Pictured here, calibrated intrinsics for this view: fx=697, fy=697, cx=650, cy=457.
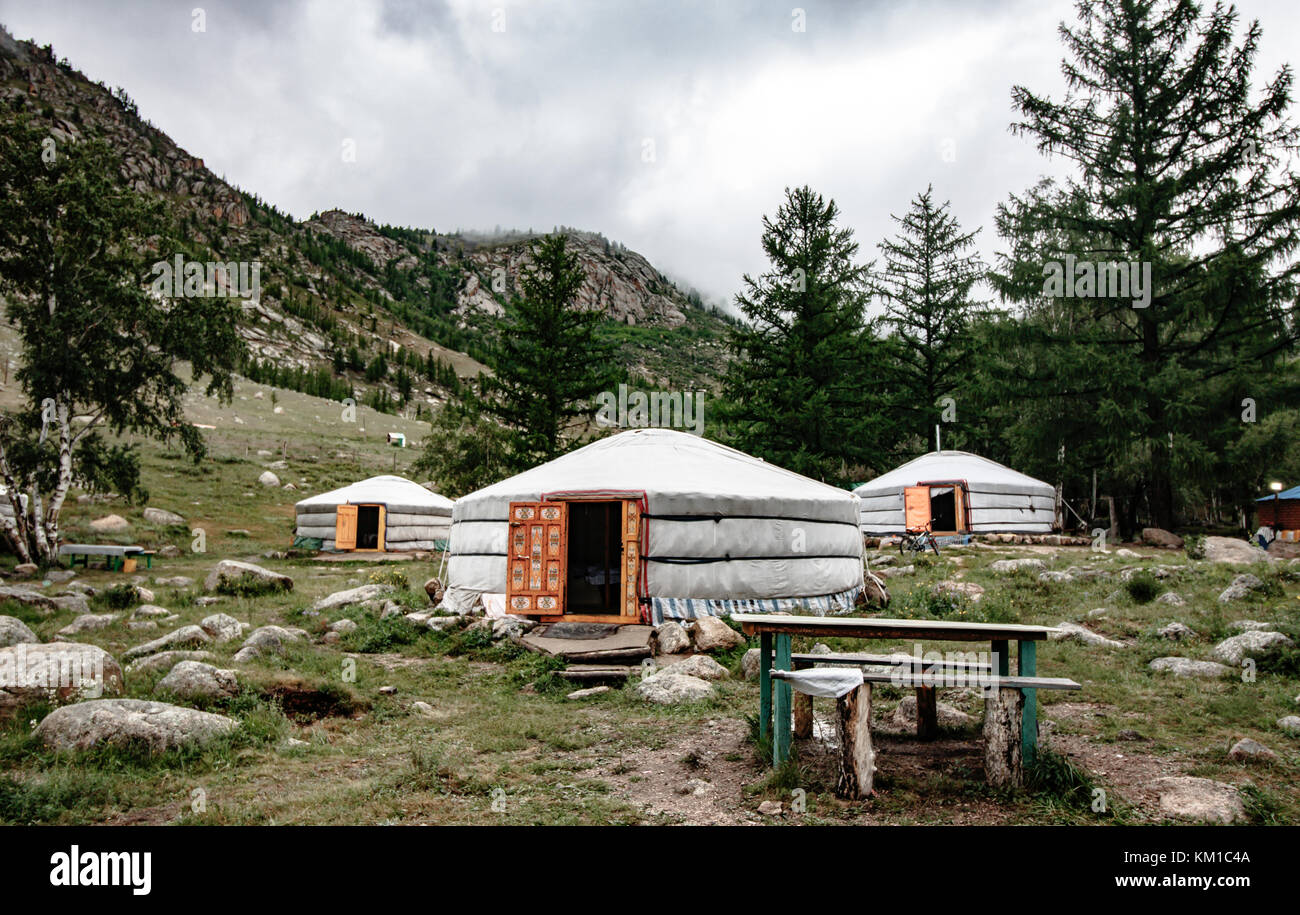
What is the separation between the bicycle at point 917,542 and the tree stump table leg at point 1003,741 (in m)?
12.3

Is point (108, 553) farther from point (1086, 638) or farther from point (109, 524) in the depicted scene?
point (1086, 638)

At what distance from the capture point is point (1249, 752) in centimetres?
341

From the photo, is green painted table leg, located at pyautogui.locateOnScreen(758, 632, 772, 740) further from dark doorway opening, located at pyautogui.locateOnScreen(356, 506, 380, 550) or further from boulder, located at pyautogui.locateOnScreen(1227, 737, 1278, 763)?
dark doorway opening, located at pyautogui.locateOnScreen(356, 506, 380, 550)

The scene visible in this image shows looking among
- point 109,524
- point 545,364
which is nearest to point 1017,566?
point 545,364

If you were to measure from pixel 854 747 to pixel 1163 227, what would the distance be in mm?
18231

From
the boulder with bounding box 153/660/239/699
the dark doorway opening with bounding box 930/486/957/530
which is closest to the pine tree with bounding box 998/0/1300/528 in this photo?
the dark doorway opening with bounding box 930/486/957/530

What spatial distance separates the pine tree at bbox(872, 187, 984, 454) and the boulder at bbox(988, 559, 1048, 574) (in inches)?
496

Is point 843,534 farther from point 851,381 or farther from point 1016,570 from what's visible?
point 851,381

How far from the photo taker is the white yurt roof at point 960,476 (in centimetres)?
1777

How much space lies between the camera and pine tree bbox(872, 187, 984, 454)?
78.5ft

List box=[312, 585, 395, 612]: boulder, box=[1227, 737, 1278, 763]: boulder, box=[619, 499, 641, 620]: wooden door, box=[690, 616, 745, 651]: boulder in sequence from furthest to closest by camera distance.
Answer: box=[312, 585, 395, 612]: boulder → box=[619, 499, 641, 620]: wooden door → box=[690, 616, 745, 651]: boulder → box=[1227, 737, 1278, 763]: boulder

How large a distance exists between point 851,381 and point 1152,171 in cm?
883

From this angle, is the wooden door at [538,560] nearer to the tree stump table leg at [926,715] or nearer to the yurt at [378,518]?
the tree stump table leg at [926,715]
